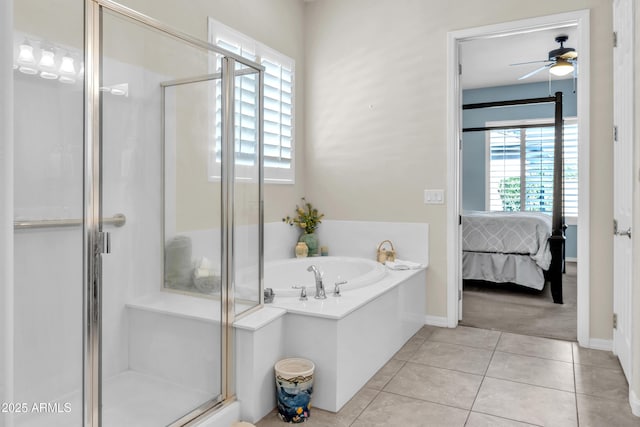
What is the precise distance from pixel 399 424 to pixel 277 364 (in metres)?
0.62

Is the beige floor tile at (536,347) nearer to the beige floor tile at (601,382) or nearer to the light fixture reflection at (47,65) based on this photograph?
the beige floor tile at (601,382)

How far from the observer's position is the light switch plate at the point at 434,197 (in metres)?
3.54

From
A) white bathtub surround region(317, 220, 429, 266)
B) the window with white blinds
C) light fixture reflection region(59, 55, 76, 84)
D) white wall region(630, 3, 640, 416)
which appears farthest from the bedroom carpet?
light fixture reflection region(59, 55, 76, 84)

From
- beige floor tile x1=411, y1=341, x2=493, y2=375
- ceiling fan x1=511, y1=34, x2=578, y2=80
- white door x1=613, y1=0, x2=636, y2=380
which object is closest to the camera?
white door x1=613, y1=0, x2=636, y2=380

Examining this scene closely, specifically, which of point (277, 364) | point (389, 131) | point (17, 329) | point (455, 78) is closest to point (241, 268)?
point (277, 364)

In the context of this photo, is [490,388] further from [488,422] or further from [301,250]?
[301,250]

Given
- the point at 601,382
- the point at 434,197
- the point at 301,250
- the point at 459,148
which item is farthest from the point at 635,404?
the point at 301,250

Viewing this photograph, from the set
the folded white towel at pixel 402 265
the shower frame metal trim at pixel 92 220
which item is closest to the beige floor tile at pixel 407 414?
the shower frame metal trim at pixel 92 220

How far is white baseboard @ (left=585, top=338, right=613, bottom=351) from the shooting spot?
2.98m

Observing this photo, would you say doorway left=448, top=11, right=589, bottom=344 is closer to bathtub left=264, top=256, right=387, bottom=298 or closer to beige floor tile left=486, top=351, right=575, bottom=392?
beige floor tile left=486, top=351, right=575, bottom=392

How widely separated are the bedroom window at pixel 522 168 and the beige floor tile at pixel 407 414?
5509 mm

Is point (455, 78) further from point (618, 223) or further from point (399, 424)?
point (399, 424)

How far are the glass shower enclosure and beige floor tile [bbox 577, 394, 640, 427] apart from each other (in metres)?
1.66

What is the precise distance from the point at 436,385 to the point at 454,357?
476mm
